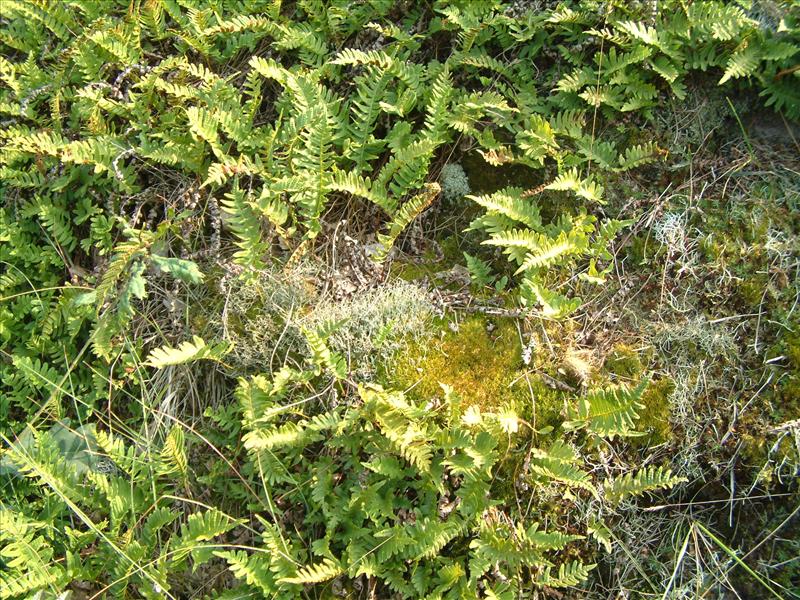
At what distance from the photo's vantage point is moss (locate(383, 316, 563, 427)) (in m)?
3.12

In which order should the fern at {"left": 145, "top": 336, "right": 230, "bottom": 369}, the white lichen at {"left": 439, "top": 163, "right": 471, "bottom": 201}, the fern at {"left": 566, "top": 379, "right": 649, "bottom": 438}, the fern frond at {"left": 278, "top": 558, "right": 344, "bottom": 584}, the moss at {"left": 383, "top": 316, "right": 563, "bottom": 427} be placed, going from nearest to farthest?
the fern frond at {"left": 278, "top": 558, "right": 344, "bottom": 584} → the fern at {"left": 566, "top": 379, "right": 649, "bottom": 438} → the fern at {"left": 145, "top": 336, "right": 230, "bottom": 369} → the moss at {"left": 383, "top": 316, "right": 563, "bottom": 427} → the white lichen at {"left": 439, "top": 163, "right": 471, "bottom": 201}

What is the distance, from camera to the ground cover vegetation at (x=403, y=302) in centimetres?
295

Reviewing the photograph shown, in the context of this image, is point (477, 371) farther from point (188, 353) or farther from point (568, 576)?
point (188, 353)

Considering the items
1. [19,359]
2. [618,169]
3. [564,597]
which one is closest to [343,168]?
[618,169]

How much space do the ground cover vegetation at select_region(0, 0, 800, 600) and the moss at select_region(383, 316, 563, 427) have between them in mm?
15

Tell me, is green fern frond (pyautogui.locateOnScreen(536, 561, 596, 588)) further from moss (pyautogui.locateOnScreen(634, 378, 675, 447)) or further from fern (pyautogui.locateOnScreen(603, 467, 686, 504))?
moss (pyautogui.locateOnScreen(634, 378, 675, 447))

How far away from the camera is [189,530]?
2969 mm

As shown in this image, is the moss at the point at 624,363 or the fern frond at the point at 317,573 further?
A: the moss at the point at 624,363

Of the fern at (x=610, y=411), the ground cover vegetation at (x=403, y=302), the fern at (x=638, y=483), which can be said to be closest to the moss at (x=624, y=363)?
the ground cover vegetation at (x=403, y=302)

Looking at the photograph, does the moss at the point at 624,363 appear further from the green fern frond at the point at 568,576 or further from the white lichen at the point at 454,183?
the white lichen at the point at 454,183

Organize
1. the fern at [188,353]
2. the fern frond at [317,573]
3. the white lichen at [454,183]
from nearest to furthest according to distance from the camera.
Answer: the fern frond at [317,573] → the fern at [188,353] → the white lichen at [454,183]

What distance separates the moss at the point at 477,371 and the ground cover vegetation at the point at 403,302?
0.05 feet

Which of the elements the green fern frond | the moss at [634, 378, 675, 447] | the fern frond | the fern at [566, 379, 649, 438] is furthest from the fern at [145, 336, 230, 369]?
the moss at [634, 378, 675, 447]

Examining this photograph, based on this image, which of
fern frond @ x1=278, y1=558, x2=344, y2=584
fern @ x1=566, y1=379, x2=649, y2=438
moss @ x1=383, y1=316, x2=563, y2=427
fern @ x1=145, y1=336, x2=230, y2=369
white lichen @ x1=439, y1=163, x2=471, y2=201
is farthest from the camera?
white lichen @ x1=439, y1=163, x2=471, y2=201
